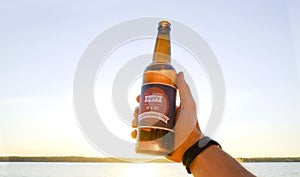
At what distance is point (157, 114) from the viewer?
2387mm

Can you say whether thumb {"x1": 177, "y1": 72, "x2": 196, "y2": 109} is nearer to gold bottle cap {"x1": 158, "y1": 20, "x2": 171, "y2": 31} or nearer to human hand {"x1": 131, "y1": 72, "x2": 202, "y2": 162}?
human hand {"x1": 131, "y1": 72, "x2": 202, "y2": 162}

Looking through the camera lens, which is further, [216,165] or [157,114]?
[157,114]

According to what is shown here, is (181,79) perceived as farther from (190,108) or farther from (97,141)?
(97,141)

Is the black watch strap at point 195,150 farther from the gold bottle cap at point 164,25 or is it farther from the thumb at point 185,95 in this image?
the gold bottle cap at point 164,25

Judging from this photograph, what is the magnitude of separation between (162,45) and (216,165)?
4.09ft

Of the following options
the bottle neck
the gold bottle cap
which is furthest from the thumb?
the gold bottle cap

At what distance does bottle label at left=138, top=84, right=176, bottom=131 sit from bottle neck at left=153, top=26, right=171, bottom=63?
0.43 m

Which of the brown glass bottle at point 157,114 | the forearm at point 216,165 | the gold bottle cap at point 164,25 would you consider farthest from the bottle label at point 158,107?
the gold bottle cap at point 164,25

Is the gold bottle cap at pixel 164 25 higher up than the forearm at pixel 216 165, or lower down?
higher up

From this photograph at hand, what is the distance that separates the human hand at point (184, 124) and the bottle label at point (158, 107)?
65 millimetres

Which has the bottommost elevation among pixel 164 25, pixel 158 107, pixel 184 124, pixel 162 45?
pixel 184 124

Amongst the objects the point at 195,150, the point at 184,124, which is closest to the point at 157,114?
the point at 184,124

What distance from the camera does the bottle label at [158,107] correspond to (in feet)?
7.85

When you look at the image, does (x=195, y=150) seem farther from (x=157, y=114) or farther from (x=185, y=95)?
(x=185, y=95)
